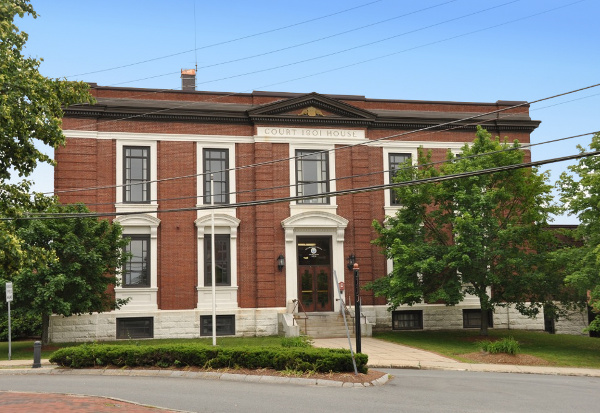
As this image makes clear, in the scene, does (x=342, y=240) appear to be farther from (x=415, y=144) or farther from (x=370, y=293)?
(x=415, y=144)

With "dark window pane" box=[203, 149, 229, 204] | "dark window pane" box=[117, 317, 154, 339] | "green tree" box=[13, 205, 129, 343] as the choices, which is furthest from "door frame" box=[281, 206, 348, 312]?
"green tree" box=[13, 205, 129, 343]

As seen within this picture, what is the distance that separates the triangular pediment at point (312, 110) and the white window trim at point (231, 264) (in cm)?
518

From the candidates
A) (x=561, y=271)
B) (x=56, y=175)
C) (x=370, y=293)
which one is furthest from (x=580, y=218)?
(x=56, y=175)

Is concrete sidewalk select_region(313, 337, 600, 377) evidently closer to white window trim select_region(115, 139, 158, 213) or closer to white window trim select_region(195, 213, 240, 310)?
white window trim select_region(195, 213, 240, 310)

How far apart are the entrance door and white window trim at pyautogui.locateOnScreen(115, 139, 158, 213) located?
7.20 meters

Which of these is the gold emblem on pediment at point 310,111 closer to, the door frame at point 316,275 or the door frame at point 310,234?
the door frame at point 310,234

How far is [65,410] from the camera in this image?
43.0 feet

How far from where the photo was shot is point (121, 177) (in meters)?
30.9

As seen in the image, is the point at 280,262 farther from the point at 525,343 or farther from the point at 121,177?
the point at 525,343

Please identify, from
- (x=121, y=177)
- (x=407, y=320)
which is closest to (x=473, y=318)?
(x=407, y=320)

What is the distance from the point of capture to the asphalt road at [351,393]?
14250 millimetres

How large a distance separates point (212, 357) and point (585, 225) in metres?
15.1

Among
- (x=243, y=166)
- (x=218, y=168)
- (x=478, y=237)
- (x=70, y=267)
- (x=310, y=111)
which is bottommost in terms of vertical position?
(x=70, y=267)

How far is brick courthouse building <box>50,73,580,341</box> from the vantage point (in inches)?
1203
